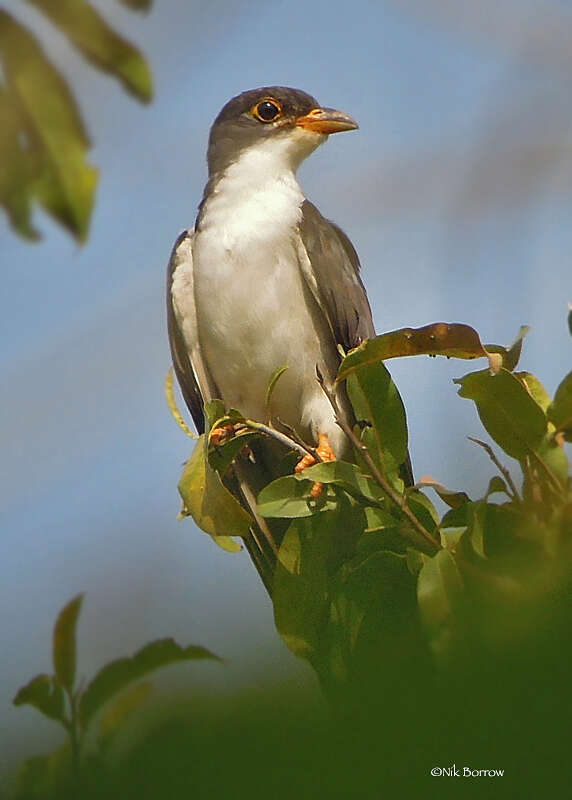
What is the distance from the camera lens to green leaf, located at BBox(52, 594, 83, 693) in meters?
2.57

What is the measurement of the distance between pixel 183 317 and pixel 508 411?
2.42 m

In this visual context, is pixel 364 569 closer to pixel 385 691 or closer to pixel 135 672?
pixel 135 672

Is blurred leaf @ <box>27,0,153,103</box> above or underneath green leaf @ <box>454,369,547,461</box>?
above

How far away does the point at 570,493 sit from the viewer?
252 centimetres

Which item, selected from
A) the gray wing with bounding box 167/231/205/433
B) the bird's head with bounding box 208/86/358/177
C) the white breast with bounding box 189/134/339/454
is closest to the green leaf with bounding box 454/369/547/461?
the white breast with bounding box 189/134/339/454

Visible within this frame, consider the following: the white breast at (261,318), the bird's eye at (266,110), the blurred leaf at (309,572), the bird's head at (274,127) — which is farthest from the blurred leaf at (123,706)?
the bird's eye at (266,110)

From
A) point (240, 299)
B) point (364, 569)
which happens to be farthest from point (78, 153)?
point (240, 299)

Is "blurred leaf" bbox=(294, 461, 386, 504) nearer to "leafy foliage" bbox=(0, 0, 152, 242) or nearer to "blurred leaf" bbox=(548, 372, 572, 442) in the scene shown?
"blurred leaf" bbox=(548, 372, 572, 442)

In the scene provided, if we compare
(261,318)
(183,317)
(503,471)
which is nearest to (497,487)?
(503,471)

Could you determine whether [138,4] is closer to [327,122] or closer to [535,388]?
[535,388]

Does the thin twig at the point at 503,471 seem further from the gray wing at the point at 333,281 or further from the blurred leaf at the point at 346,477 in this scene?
the gray wing at the point at 333,281

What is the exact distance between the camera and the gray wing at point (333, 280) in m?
4.81

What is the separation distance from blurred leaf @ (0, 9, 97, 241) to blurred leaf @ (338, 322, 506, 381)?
4.52ft

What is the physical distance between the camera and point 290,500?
3146mm
